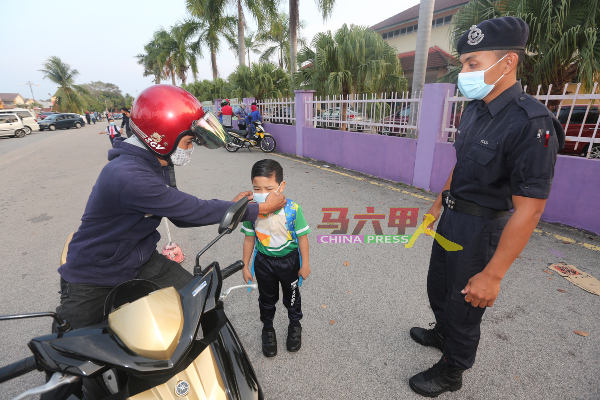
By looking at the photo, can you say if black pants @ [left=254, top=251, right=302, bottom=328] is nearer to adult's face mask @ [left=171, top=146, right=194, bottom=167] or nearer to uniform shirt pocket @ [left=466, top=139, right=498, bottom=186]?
adult's face mask @ [left=171, top=146, right=194, bottom=167]

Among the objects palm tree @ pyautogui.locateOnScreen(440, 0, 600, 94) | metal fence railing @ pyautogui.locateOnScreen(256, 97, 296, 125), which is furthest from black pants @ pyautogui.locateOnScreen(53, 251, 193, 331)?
metal fence railing @ pyautogui.locateOnScreen(256, 97, 296, 125)

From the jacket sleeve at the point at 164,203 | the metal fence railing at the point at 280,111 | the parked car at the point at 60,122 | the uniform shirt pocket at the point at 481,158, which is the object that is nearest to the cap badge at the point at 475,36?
the uniform shirt pocket at the point at 481,158

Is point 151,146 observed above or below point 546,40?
below

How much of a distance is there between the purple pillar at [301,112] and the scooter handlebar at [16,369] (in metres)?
8.89

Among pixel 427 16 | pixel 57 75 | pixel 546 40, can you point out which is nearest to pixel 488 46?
pixel 546 40

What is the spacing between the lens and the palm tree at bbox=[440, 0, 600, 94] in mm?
5305

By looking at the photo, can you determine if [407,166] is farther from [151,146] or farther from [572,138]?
[151,146]

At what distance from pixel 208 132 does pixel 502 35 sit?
1.57 m

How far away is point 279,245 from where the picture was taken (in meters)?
2.04

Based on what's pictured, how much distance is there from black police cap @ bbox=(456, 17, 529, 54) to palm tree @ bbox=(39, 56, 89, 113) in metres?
61.8

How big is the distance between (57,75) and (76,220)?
58854mm

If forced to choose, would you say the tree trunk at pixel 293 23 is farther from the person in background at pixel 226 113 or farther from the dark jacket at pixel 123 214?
the dark jacket at pixel 123 214

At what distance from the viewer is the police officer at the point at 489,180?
4.46 feet

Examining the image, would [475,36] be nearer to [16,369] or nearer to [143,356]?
[143,356]
